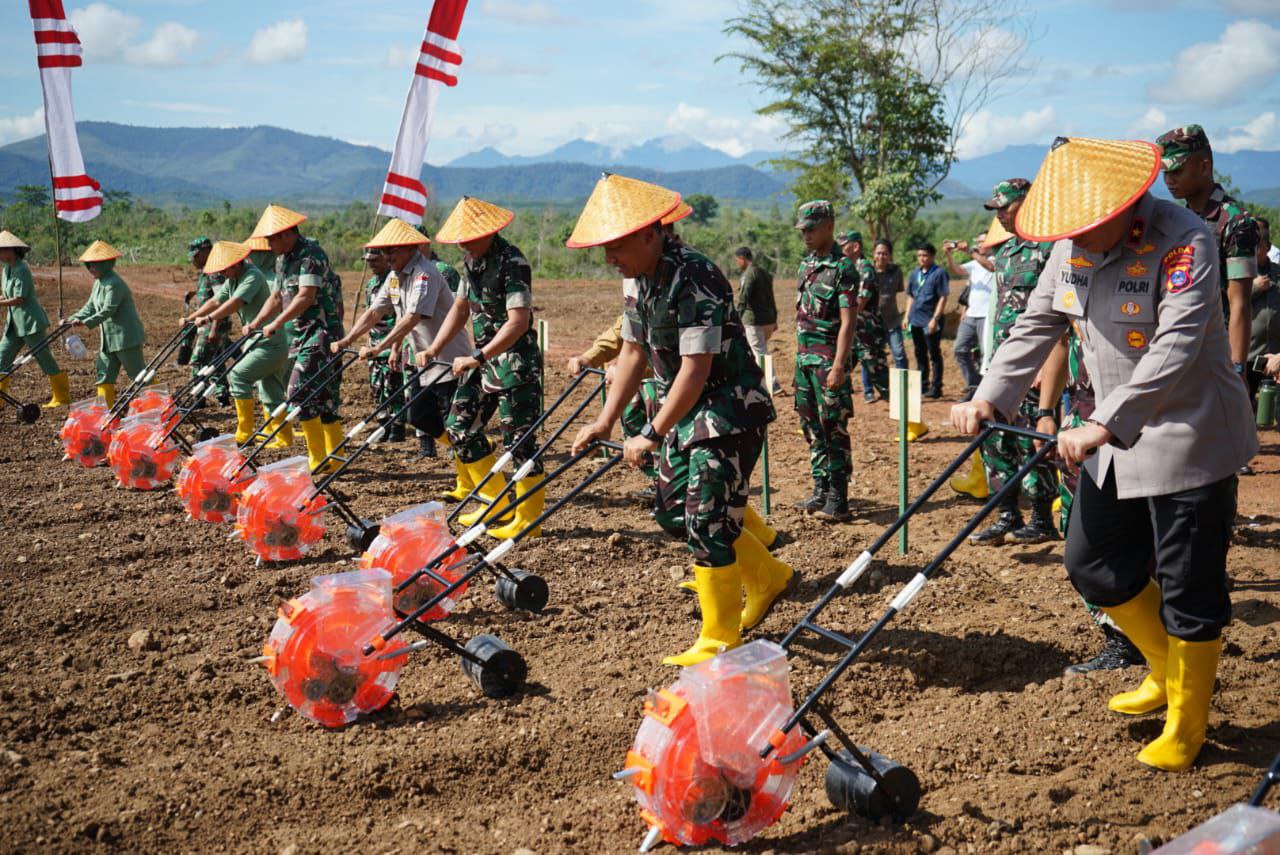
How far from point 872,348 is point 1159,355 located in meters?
7.15

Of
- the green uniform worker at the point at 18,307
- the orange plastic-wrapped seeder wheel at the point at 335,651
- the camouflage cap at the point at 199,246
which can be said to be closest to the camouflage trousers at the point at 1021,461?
the orange plastic-wrapped seeder wheel at the point at 335,651

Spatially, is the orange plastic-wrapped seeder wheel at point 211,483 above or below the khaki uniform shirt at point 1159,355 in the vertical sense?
below

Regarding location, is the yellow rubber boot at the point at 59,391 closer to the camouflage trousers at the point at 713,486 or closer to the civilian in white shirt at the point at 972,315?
the civilian in white shirt at the point at 972,315

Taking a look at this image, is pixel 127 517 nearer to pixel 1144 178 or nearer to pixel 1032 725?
pixel 1032 725

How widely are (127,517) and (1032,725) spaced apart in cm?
639

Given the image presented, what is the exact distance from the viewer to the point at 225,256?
31.3 ft

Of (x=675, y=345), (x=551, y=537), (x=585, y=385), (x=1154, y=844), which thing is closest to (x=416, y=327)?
(x=551, y=537)

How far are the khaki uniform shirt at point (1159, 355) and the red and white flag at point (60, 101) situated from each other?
1083 centimetres

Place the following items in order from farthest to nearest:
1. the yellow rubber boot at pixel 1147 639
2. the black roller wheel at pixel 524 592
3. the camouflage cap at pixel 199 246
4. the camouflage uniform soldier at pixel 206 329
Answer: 1. the camouflage uniform soldier at pixel 206 329
2. the camouflage cap at pixel 199 246
3. the black roller wheel at pixel 524 592
4. the yellow rubber boot at pixel 1147 639

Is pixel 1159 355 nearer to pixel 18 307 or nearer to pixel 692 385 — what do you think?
pixel 692 385

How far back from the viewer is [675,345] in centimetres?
422

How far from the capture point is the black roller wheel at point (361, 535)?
6.33 metres

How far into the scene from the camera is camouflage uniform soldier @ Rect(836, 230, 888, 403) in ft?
27.7

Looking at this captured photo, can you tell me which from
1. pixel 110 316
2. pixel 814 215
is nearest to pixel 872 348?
pixel 814 215
